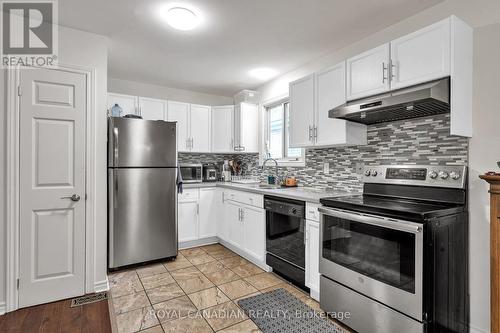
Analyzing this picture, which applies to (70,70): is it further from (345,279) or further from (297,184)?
(345,279)

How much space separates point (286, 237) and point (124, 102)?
110 inches

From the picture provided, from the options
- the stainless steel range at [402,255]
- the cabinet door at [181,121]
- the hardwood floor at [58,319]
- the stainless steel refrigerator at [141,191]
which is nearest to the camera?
the stainless steel range at [402,255]

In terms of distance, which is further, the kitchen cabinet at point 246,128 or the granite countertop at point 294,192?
the kitchen cabinet at point 246,128

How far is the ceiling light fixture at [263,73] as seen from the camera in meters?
3.63

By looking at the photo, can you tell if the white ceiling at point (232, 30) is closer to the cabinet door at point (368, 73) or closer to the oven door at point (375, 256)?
the cabinet door at point (368, 73)

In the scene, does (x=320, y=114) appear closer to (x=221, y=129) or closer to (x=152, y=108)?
(x=221, y=129)

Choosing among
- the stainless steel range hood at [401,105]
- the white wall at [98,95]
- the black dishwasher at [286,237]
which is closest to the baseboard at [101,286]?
the white wall at [98,95]

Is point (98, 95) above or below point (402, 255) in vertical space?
above

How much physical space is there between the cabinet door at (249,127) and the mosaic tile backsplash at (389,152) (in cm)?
91

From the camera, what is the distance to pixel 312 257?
2402 mm

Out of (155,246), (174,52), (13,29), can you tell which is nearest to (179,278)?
(155,246)

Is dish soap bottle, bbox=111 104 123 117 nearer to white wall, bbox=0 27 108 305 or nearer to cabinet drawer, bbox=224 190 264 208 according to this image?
white wall, bbox=0 27 108 305

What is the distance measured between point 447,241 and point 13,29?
3620mm

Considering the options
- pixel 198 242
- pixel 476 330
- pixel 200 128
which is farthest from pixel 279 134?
pixel 476 330
